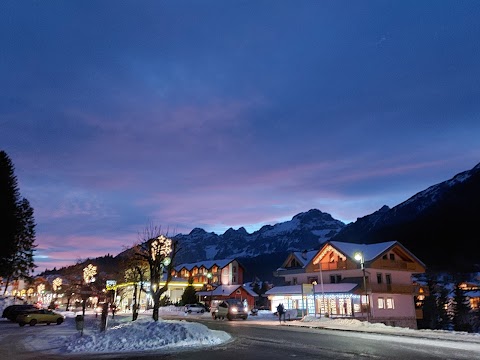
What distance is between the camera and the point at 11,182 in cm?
5112

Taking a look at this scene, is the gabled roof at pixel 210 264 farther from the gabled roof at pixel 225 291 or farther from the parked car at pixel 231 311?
the parked car at pixel 231 311

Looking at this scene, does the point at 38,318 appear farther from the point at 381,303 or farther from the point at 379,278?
the point at 379,278

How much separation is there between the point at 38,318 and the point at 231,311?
61.6 ft

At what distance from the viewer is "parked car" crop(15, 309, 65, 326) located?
35.8 metres

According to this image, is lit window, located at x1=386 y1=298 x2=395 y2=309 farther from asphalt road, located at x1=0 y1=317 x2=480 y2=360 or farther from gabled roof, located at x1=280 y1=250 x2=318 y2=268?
asphalt road, located at x1=0 y1=317 x2=480 y2=360

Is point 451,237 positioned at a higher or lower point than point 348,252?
higher

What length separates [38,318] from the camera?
37.2 metres

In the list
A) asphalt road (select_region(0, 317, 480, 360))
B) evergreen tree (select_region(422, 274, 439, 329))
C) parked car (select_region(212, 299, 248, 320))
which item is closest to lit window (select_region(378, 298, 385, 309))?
parked car (select_region(212, 299, 248, 320))

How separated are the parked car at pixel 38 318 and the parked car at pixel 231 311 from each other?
16089 millimetres

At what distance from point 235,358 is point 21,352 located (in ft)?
31.3

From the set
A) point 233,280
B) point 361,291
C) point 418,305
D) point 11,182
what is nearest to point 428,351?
point 361,291

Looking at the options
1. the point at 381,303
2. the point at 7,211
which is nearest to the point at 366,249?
the point at 381,303

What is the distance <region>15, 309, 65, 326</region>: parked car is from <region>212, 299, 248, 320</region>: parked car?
16.1 meters

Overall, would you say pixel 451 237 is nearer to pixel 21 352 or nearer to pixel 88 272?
pixel 88 272
